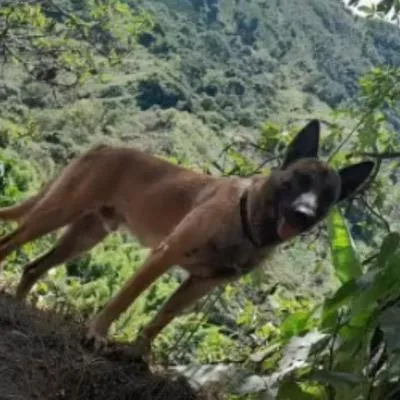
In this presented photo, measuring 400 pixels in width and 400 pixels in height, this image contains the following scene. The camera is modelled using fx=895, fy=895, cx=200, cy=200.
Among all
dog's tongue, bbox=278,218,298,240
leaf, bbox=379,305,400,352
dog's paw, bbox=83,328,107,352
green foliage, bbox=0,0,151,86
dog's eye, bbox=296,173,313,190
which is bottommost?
Answer: green foliage, bbox=0,0,151,86

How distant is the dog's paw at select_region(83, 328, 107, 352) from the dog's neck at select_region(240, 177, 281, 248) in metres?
1.14

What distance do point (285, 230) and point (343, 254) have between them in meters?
1.59

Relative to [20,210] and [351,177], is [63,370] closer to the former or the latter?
[351,177]

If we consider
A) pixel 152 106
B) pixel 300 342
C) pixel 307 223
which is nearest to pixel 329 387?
pixel 300 342

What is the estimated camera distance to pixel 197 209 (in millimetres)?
5871

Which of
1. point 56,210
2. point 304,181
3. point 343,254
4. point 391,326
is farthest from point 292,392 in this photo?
point 56,210

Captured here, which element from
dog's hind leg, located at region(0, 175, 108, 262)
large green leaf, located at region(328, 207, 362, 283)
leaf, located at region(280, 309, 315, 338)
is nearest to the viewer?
large green leaf, located at region(328, 207, 362, 283)

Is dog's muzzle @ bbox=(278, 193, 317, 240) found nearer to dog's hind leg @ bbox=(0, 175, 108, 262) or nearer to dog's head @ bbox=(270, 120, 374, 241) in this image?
dog's head @ bbox=(270, 120, 374, 241)

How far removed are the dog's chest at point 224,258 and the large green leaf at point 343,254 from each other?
1517mm

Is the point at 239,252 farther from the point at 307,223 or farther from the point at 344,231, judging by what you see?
the point at 344,231

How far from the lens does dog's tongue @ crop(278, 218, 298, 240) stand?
18.3 feet

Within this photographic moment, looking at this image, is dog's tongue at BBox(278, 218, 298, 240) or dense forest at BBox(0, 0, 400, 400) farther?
dog's tongue at BBox(278, 218, 298, 240)

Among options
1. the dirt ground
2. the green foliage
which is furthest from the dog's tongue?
the green foliage

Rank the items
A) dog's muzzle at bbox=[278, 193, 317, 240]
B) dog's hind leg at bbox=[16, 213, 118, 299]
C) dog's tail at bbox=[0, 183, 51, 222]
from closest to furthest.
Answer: dog's muzzle at bbox=[278, 193, 317, 240] → dog's hind leg at bbox=[16, 213, 118, 299] → dog's tail at bbox=[0, 183, 51, 222]
